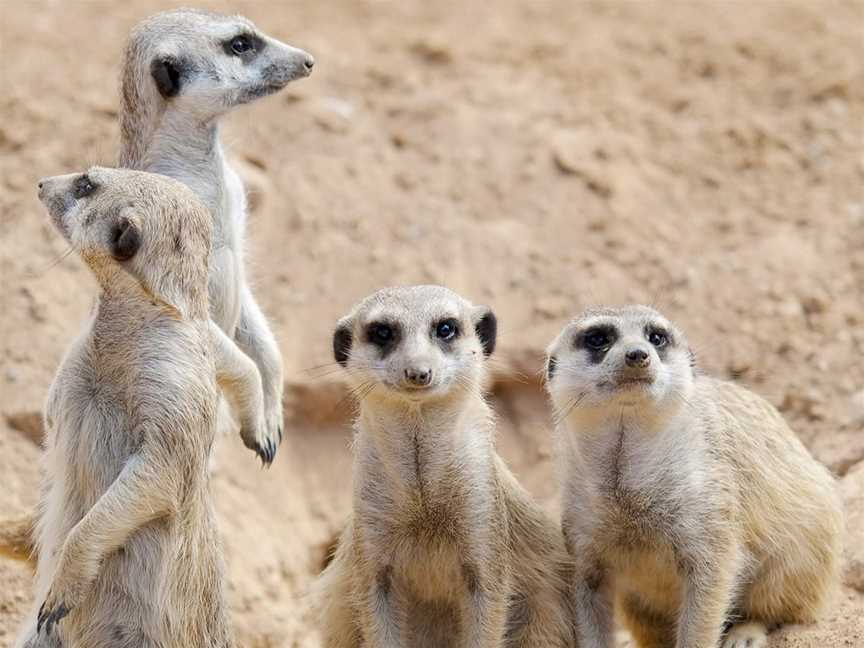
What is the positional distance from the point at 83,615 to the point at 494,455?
131 centimetres

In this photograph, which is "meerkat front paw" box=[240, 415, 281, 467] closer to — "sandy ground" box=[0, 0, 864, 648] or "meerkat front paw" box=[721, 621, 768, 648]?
"sandy ground" box=[0, 0, 864, 648]

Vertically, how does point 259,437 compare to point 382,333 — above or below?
below

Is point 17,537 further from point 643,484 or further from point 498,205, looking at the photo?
point 498,205

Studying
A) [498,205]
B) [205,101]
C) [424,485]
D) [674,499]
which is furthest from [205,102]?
[498,205]

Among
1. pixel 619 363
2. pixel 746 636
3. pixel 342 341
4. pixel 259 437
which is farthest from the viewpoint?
pixel 259 437

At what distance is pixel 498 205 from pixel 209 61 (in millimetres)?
2315

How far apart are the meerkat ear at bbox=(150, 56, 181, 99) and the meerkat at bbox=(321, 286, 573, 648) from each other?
1.13 meters

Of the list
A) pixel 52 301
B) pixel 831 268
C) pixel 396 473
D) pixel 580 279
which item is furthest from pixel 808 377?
pixel 52 301

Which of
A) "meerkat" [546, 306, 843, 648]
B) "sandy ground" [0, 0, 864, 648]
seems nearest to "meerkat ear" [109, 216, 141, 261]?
"meerkat" [546, 306, 843, 648]

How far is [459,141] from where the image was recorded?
762cm

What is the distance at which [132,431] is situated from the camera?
4.42 m

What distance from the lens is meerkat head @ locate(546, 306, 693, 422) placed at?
4703 millimetres

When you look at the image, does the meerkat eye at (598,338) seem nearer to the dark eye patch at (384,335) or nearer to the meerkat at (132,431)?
the dark eye patch at (384,335)

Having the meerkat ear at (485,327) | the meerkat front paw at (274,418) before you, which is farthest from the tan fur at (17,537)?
the meerkat ear at (485,327)
